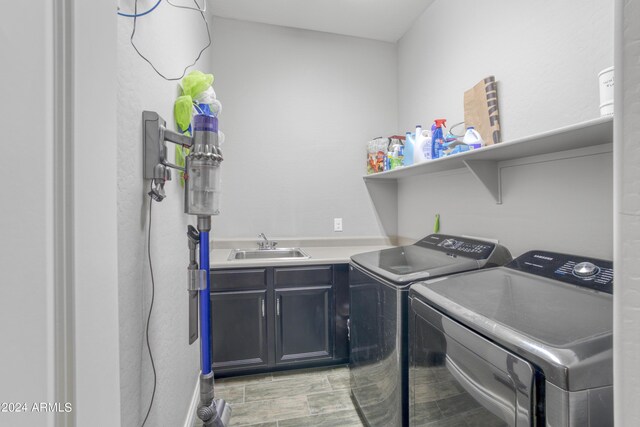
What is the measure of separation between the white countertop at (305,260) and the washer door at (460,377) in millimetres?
1068

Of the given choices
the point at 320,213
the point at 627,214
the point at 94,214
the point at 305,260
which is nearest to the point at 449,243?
the point at 305,260

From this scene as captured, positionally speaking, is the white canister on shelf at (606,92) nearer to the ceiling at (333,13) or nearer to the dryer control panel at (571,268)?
the dryer control panel at (571,268)

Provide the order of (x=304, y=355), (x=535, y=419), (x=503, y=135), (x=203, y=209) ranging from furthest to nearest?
(x=304, y=355)
(x=503, y=135)
(x=203, y=209)
(x=535, y=419)

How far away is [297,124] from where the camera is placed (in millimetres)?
2721

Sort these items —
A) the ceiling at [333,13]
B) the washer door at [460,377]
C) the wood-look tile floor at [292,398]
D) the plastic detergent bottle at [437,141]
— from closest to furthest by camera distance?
the washer door at [460,377]
the wood-look tile floor at [292,398]
the plastic detergent bottle at [437,141]
the ceiling at [333,13]

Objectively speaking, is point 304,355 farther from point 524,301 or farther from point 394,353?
point 524,301

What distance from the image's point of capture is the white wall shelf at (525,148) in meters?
0.99

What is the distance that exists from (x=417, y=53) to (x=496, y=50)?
97 centimetres

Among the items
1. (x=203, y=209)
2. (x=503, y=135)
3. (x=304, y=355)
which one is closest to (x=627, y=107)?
(x=203, y=209)

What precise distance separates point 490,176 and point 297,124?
1.72 metres

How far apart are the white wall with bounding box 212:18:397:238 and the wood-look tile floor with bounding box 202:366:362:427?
1159mm

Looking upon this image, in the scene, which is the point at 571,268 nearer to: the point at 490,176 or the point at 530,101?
the point at 490,176

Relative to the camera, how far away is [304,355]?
2162mm

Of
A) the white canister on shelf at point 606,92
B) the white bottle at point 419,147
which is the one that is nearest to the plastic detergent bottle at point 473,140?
the white bottle at point 419,147
